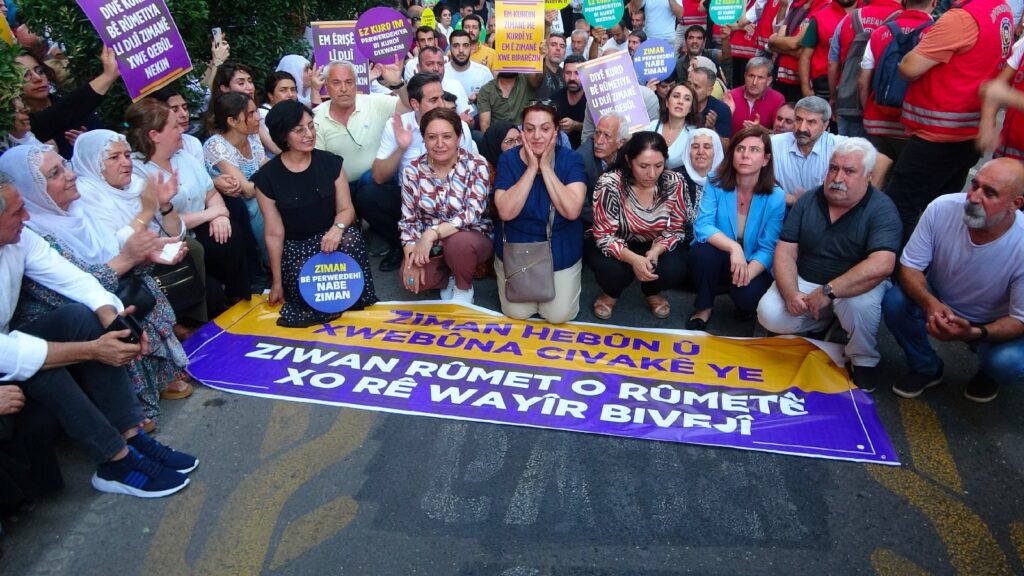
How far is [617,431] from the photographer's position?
347cm

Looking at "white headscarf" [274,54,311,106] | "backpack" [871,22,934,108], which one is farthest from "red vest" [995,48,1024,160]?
"white headscarf" [274,54,311,106]

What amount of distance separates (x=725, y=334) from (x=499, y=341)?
4.72ft

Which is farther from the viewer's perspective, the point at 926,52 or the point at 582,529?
the point at 926,52

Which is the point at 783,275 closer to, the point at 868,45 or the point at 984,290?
the point at 984,290

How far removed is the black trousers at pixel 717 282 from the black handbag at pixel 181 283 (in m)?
3.09

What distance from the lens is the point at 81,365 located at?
307cm

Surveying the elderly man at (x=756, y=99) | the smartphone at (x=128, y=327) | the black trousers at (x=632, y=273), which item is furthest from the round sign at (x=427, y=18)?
the smartphone at (x=128, y=327)

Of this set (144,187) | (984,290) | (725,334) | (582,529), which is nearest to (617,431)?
(582,529)

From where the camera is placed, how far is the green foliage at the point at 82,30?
4.68 metres

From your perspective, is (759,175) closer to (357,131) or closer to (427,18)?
(357,131)

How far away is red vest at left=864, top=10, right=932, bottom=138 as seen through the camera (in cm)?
544

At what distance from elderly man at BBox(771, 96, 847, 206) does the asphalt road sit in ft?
5.91

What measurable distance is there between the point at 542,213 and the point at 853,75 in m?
3.27

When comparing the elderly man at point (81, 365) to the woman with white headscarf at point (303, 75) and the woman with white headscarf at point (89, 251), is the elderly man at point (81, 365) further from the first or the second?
the woman with white headscarf at point (303, 75)
